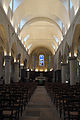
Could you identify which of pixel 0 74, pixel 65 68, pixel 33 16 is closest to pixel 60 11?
pixel 33 16

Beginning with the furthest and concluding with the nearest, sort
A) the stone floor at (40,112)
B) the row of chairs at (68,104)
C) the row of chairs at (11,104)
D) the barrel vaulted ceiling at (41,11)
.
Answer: the barrel vaulted ceiling at (41,11) < the stone floor at (40,112) < the row of chairs at (68,104) < the row of chairs at (11,104)

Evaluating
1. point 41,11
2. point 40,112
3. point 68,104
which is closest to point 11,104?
point 40,112

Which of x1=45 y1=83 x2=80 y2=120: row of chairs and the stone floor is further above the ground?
x1=45 y1=83 x2=80 y2=120: row of chairs

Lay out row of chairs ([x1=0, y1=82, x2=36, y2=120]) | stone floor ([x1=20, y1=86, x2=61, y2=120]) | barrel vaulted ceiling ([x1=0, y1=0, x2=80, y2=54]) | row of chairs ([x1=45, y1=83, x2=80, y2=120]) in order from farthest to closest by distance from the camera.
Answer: barrel vaulted ceiling ([x1=0, y1=0, x2=80, y2=54]) → stone floor ([x1=20, y1=86, x2=61, y2=120]) → row of chairs ([x1=45, y1=83, x2=80, y2=120]) → row of chairs ([x1=0, y1=82, x2=36, y2=120])

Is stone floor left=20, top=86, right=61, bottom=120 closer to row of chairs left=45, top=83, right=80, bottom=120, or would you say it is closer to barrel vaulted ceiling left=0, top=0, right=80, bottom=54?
row of chairs left=45, top=83, right=80, bottom=120

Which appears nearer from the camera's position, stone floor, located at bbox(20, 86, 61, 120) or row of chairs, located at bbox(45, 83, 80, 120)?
row of chairs, located at bbox(45, 83, 80, 120)

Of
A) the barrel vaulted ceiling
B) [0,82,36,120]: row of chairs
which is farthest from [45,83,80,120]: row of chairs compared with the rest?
the barrel vaulted ceiling

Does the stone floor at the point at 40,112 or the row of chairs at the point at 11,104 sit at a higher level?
the row of chairs at the point at 11,104

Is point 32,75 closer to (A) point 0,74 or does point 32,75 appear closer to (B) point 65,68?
(A) point 0,74

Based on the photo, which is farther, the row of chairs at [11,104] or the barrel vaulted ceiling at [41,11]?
the barrel vaulted ceiling at [41,11]

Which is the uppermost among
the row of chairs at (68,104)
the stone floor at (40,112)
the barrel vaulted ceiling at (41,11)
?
the barrel vaulted ceiling at (41,11)

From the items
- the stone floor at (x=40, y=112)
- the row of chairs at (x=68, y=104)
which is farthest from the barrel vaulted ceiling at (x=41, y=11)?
the stone floor at (x=40, y=112)

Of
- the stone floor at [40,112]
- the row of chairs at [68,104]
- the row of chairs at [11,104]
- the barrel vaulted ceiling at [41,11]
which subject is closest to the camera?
the row of chairs at [11,104]

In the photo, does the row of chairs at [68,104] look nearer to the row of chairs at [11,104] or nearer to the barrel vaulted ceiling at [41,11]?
the row of chairs at [11,104]
